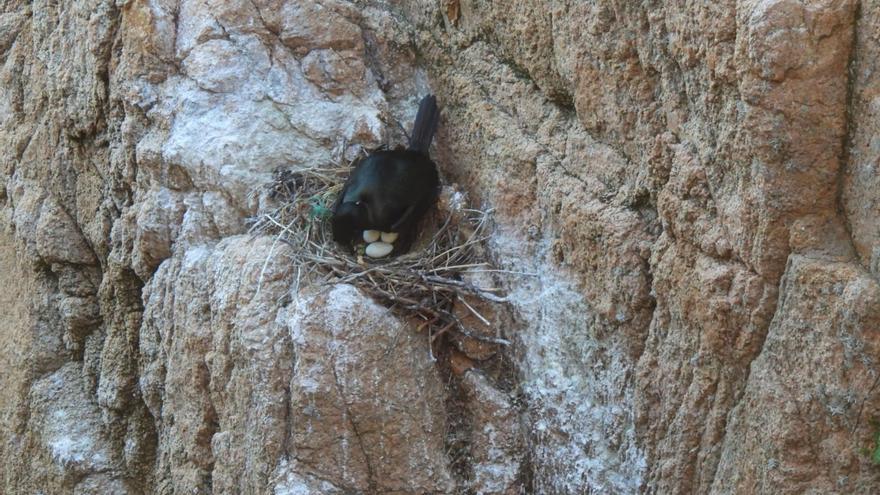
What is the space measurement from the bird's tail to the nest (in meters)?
0.28

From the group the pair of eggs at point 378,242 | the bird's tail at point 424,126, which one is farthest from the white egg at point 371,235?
the bird's tail at point 424,126

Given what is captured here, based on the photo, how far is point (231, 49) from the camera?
17.6ft

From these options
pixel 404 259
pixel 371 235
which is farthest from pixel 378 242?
pixel 404 259

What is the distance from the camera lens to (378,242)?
4.97 meters


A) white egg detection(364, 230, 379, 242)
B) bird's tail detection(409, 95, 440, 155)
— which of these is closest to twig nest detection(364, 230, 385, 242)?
white egg detection(364, 230, 379, 242)

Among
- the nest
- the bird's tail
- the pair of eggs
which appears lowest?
the pair of eggs

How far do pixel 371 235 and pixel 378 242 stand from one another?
2.0 inches

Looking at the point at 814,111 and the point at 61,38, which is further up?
the point at 814,111

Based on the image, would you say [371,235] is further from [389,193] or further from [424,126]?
[424,126]

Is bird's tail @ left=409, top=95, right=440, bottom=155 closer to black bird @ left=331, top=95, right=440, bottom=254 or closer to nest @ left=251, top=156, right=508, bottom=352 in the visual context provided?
black bird @ left=331, top=95, right=440, bottom=254

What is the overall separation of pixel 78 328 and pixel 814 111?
402 centimetres

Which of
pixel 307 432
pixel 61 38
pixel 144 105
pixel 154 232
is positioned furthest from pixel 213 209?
pixel 61 38

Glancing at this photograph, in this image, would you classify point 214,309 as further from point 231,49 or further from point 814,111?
point 814,111

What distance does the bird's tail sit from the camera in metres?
5.12
